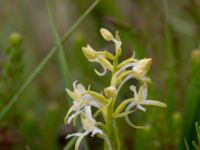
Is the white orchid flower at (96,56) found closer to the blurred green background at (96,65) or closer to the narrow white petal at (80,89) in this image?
the narrow white petal at (80,89)

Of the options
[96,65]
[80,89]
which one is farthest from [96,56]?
[96,65]

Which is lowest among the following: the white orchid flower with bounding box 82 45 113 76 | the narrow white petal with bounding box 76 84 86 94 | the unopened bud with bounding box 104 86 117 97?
the unopened bud with bounding box 104 86 117 97

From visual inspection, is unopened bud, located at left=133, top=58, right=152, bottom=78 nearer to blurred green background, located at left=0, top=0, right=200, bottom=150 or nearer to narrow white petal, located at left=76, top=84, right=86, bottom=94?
narrow white petal, located at left=76, top=84, right=86, bottom=94

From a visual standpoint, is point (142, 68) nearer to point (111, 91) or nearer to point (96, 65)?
point (111, 91)

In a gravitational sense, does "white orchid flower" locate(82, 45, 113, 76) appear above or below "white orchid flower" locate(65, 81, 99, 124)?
above

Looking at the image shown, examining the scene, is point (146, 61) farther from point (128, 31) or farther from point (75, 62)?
point (75, 62)

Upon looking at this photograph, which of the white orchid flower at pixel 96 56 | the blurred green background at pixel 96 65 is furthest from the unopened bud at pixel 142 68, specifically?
the blurred green background at pixel 96 65

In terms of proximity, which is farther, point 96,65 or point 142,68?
point 96,65

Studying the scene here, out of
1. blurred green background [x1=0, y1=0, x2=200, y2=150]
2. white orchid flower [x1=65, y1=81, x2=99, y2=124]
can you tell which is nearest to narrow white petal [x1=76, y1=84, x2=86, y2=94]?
white orchid flower [x1=65, y1=81, x2=99, y2=124]

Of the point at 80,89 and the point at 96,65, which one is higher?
the point at 96,65
